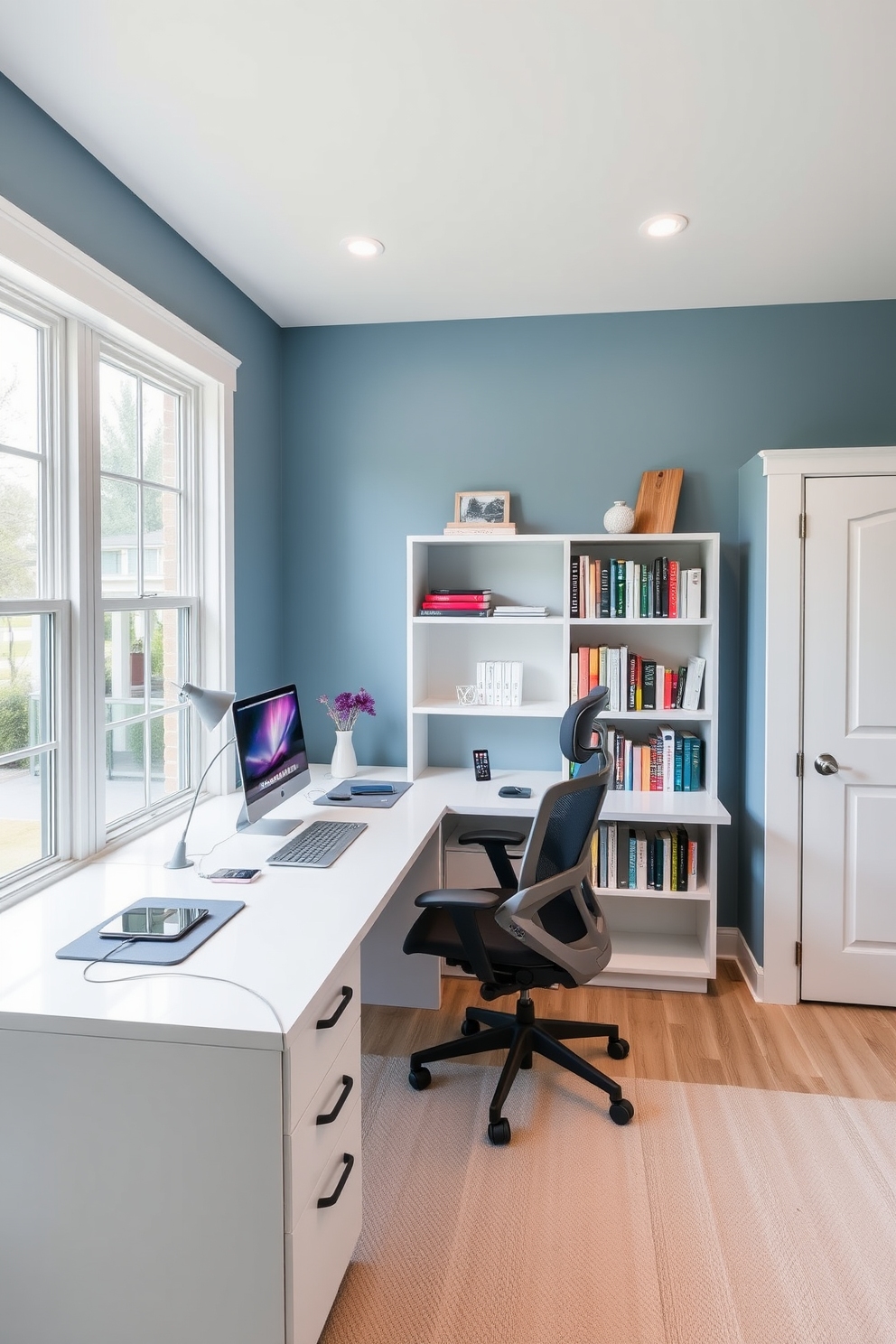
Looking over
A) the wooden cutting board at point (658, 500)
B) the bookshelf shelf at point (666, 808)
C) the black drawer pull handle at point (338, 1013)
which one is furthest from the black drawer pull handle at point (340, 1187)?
the wooden cutting board at point (658, 500)

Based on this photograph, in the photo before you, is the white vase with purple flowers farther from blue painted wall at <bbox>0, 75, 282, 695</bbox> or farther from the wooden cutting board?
the wooden cutting board

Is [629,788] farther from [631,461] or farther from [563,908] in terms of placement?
[631,461]

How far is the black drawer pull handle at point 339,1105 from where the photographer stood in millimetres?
1430

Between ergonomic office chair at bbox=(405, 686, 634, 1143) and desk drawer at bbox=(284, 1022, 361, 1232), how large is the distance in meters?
0.52

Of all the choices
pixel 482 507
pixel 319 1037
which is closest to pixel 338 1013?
pixel 319 1037

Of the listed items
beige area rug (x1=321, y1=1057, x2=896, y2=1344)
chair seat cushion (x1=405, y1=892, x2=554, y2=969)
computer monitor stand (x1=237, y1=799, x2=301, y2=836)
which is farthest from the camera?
computer monitor stand (x1=237, y1=799, x2=301, y2=836)

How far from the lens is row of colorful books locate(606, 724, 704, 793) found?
309cm

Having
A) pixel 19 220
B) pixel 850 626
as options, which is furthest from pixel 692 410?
pixel 19 220

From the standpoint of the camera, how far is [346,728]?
3.27 metres

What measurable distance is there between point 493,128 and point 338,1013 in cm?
205

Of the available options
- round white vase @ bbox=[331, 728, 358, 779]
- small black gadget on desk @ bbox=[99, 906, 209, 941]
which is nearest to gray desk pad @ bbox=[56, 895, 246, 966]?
small black gadget on desk @ bbox=[99, 906, 209, 941]

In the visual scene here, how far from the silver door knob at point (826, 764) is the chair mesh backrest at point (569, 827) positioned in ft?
3.64

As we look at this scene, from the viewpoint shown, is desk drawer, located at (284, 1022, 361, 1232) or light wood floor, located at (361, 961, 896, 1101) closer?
desk drawer, located at (284, 1022, 361, 1232)

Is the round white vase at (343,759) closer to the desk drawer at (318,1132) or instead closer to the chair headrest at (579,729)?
the chair headrest at (579,729)
